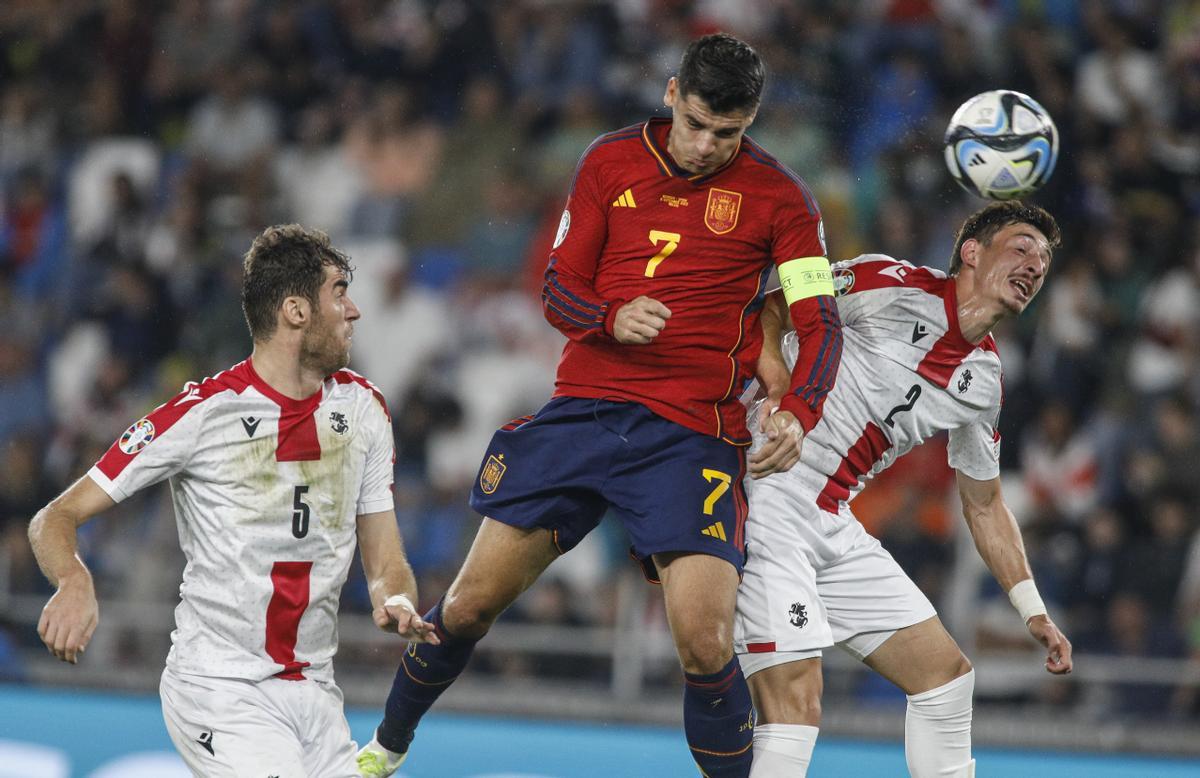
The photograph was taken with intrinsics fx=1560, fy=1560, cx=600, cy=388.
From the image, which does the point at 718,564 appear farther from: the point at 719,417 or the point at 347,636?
the point at 347,636

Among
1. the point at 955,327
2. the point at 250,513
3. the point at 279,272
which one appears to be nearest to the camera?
the point at 250,513

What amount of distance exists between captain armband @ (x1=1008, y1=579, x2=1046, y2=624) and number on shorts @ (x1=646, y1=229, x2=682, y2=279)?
1.60 metres

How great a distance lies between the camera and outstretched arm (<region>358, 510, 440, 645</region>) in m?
3.94

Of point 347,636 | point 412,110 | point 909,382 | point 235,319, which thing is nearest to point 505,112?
point 412,110

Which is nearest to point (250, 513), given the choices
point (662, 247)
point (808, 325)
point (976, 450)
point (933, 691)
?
point (662, 247)

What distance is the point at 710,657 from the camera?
435 centimetres

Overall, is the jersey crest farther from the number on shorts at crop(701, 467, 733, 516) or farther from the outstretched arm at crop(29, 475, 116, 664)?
the outstretched arm at crop(29, 475, 116, 664)

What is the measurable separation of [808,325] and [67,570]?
6.93 feet

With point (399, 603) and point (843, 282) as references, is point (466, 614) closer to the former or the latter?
point (399, 603)

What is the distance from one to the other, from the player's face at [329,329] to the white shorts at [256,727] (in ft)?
2.86

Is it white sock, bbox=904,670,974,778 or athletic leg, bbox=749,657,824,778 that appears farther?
white sock, bbox=904,670,974,778

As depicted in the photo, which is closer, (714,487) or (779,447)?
(779,447)

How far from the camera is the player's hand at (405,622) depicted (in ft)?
12.9

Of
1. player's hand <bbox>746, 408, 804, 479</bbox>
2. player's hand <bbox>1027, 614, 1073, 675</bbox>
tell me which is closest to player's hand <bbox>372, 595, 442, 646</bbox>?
player's hand <bbox>746, 408, 804, 479</bbox>
